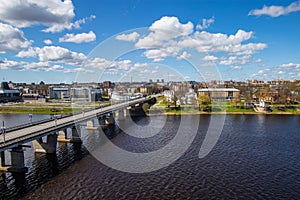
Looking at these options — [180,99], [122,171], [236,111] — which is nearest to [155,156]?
[122,171]

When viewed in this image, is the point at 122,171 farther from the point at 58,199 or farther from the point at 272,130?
the point at 272,130

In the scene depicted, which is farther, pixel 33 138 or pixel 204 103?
pixel 204 103

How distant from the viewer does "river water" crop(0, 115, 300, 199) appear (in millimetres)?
16562

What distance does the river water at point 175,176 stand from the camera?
652 inches

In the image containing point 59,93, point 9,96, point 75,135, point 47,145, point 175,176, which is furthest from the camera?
point 59,93

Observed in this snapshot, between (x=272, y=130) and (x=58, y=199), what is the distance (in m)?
33.6

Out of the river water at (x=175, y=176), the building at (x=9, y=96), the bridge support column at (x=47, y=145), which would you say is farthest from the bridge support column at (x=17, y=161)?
the building at (x=9, y=96)

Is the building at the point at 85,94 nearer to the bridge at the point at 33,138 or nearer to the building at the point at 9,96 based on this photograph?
the building at the point at 9,96

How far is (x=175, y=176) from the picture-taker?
1931 cm

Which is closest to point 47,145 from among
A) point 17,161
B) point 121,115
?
point 17,161

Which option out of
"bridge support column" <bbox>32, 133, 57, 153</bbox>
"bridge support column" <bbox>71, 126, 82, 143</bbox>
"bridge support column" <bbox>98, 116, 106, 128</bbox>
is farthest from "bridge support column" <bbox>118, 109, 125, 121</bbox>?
"bridge support column" <bbox>32, 133, 57, 153</bbox>

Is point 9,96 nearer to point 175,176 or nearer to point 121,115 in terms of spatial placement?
point 121,115

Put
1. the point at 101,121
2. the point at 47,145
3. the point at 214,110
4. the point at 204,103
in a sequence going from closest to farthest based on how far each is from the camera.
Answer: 1. the point at 47,145
2. the point at 101,121
3. the point at 204,103
4. the point at 214,110

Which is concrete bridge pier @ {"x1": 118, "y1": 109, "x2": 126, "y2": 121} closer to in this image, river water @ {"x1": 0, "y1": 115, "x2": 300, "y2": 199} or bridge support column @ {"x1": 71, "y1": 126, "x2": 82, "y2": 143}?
bridge support column @ {"x1": 71, "y1": 126, "x2": 82, "y2": 143}
